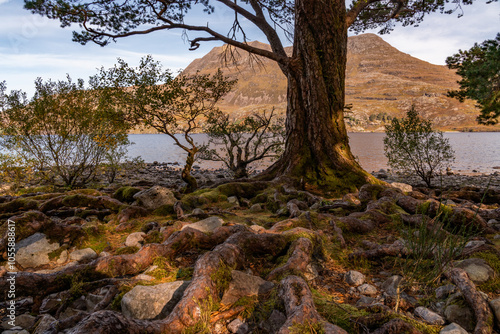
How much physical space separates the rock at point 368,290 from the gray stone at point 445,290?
622mm

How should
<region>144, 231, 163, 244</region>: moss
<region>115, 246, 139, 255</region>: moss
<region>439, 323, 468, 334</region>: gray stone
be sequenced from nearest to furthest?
1. <region>439, 323, 468, 334</region>: gray stone
2. <region>115, 246, 139, 255</region>: moss
3. <region>144, 231, 163, 244</region>: moss

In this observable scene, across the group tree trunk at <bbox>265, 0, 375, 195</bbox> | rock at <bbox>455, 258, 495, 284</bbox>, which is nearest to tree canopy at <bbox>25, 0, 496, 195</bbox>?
tree trunk at <bbox>265, 0, 375, 195</bbox>

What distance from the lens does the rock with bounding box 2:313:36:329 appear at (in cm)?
272

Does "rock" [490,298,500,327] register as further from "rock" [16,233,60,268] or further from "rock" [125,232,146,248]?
"rock" [16,233,60,268]

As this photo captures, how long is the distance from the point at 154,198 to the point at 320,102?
6458 millimetres

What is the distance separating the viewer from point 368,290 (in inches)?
126

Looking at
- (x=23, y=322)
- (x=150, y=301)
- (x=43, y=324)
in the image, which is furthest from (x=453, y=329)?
(x=23, y=322)

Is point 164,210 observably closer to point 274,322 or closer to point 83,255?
point 83,255

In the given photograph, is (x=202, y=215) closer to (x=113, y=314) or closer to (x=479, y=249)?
(x=113, y=314)

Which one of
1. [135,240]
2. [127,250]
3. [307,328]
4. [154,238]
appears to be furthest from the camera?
[135,240]

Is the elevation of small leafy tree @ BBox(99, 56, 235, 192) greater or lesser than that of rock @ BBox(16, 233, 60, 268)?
greater

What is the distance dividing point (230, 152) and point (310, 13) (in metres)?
9.09

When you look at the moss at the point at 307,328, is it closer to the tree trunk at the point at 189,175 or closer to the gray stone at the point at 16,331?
the gray stone at the point at 16,331

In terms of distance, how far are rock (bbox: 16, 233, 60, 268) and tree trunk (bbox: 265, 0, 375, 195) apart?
709 centimetres
